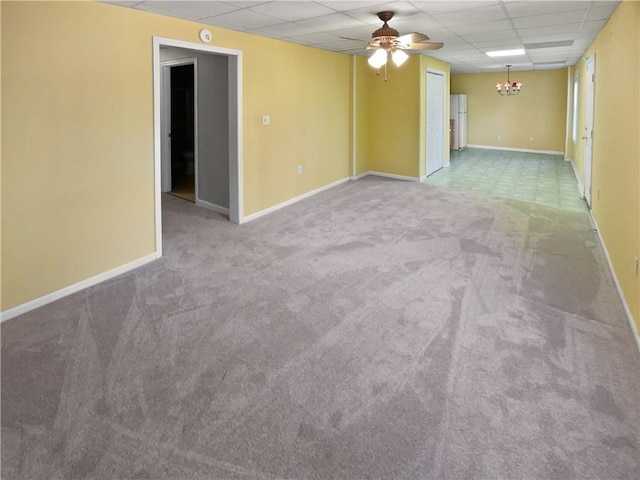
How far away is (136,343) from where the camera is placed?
2.72 metres

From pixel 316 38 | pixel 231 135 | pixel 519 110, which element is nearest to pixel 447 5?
pixel 316 38

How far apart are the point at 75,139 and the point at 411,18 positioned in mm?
3243

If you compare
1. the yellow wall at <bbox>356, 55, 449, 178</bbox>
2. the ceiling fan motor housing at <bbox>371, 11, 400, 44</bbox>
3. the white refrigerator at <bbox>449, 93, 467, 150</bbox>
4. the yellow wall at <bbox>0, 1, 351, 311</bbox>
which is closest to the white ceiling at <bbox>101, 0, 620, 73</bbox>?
the ceiling fan motor housing at <bbox>371, 11, 400, 44</bbox>

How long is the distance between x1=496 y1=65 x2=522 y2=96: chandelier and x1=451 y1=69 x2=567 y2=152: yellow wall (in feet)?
0.45

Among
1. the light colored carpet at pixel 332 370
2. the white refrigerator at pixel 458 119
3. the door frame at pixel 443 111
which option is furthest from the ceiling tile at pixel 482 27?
the white refrigerator at pixel 458 119

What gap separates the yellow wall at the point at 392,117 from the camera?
25.9ft

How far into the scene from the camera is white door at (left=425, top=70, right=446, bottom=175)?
27.6ft

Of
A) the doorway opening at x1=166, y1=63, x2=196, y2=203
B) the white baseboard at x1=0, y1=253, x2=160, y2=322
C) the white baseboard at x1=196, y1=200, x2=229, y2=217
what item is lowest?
the white baseboard at x1=0, y1=253, x2=160, y2=322

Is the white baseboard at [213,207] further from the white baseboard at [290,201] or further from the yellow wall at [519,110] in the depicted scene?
the yellow wall at [519,110]

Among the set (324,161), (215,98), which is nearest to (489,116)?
(324,161)

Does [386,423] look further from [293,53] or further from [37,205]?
[293,53]

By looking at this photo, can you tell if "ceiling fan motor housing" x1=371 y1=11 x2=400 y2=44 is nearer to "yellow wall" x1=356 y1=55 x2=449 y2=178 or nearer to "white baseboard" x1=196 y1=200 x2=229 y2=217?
"white baseboard" x1=196 y1=200 x2=229 y2=217

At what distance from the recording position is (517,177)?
8.61 meters

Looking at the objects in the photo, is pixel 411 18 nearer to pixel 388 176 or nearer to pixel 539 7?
pixel 539 7
